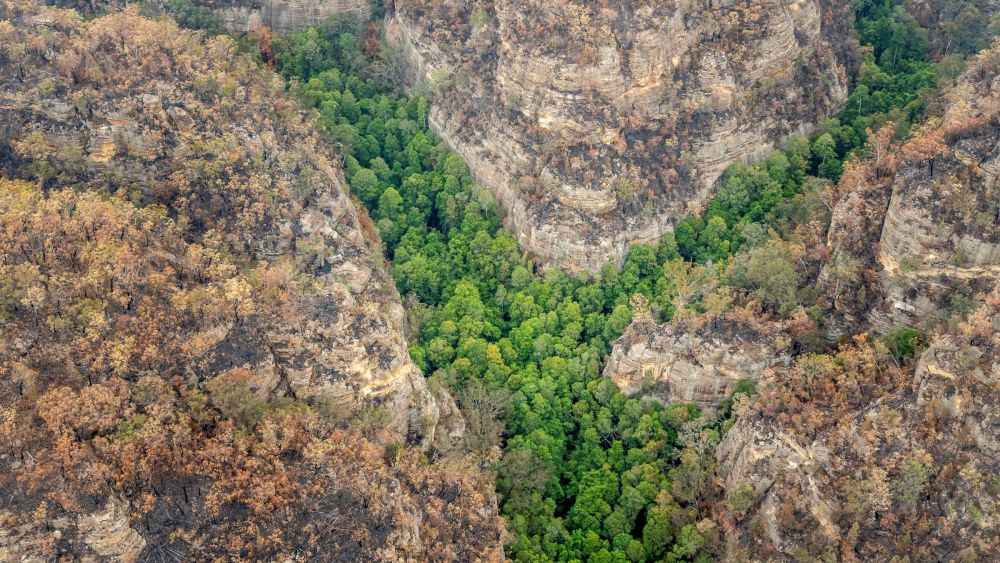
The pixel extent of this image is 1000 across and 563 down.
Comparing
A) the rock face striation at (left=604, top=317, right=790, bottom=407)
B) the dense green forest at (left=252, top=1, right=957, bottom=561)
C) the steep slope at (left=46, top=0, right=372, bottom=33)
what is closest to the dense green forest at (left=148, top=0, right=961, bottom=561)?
the dense green forest at (left=252, top=1, right=957, bottom=561)

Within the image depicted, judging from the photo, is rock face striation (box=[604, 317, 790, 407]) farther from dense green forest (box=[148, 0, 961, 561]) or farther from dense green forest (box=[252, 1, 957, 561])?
dense green forest (box=[252, 1, 957, 561])

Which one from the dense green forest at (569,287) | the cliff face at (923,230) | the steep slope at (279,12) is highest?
the cliff face at (923,230)

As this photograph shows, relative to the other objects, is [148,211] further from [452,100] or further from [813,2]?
[813,2]

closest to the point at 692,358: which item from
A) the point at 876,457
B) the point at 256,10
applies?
the point at 876,457

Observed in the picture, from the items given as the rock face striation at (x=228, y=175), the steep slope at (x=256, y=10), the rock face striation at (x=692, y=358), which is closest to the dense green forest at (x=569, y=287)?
the steep slope at (x=256, y=10)

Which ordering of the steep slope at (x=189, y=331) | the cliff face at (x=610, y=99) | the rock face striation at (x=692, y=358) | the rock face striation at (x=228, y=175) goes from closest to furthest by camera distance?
1. the steep slope at (x=189, y=331)
2. the rock face striation at (x=228, y=175)
3. the rock face striation at (x=692, y=358)
4. the cliff face at (x=610, y=99)

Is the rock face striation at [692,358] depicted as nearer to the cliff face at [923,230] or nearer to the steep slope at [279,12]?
the cliff face at [923,230]
